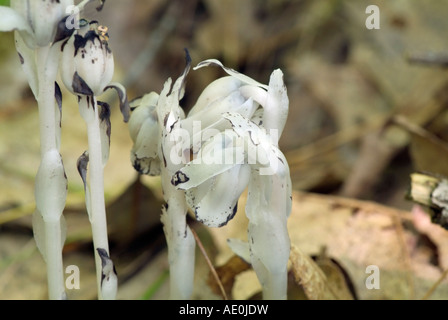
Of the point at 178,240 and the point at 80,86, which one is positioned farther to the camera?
the point at 178,240

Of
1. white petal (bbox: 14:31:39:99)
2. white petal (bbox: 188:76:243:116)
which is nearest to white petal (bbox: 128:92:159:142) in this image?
white petal (bbox: 188:76:243:116)

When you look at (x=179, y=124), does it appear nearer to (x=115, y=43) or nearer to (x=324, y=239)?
(x=324, y=239)

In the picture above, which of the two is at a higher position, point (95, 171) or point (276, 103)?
point (276, 103)

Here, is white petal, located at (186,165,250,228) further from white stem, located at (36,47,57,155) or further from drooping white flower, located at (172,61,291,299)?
white stem, located at (36,47,57,155)

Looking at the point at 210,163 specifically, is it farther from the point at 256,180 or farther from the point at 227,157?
the point at 256,180

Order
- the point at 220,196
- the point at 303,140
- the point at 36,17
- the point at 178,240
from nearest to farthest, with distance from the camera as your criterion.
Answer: the point at 36,17 < the point at 220,196 < the point at 178,240 < the point at 303,140

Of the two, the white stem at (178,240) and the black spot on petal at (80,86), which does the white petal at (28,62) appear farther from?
the white stem at (178,240)

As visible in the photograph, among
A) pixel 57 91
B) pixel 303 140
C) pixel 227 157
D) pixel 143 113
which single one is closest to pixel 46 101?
pixel 57 91

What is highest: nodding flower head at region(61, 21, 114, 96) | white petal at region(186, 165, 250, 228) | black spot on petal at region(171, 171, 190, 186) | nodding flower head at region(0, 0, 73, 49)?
nodding flower head at region(0, 0, 73, 49)
